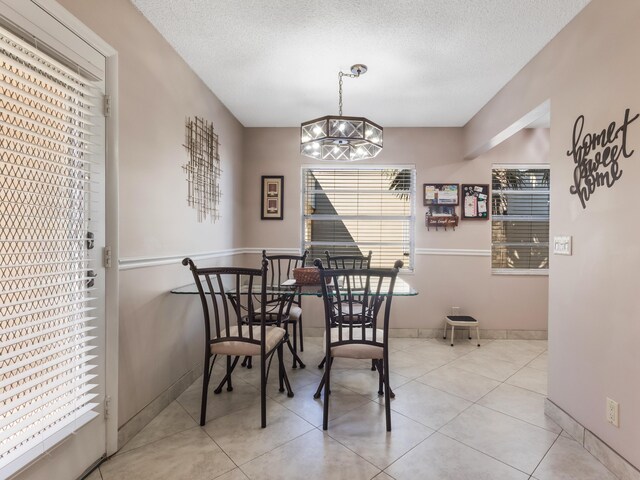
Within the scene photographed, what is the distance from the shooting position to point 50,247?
1340 millimetres

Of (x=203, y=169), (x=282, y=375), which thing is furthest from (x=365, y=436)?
(x=203, y=169)

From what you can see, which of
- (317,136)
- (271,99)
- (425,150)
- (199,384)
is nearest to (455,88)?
(425,150)

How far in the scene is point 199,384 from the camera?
254cm

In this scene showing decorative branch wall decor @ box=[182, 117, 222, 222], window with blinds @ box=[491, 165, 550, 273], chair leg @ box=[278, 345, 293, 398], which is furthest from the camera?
window with blinds @ box=[491, 165, 550, 273]

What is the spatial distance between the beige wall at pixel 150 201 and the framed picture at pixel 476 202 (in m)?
3.08

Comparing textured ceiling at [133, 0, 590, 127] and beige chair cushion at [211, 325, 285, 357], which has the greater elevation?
textured ceiling at [133, 0, 590, 127]

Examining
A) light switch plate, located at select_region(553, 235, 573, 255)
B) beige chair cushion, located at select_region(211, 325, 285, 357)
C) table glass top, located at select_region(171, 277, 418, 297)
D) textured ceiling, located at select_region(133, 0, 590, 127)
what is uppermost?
textured ceiling, located at select_region(133, 0, 590, 127)

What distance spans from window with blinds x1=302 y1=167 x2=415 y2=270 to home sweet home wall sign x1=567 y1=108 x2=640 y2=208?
2.15 m

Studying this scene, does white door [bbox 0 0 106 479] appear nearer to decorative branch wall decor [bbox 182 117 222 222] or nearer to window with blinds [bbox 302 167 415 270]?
decorative branch wall decor [bbox 182 117 222 222]

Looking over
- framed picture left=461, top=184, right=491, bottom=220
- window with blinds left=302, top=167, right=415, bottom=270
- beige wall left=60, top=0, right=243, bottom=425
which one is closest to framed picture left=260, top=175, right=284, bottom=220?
window with blinds left=302, top=167, right=415, bottom=270

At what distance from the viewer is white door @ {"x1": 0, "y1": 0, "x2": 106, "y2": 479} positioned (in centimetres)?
116

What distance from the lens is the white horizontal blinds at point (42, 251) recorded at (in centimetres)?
115

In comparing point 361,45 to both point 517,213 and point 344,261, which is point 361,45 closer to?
point 344,261

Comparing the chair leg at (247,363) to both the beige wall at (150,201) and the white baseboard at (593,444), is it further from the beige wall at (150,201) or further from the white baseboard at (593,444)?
the white baseboard at (593,444)
